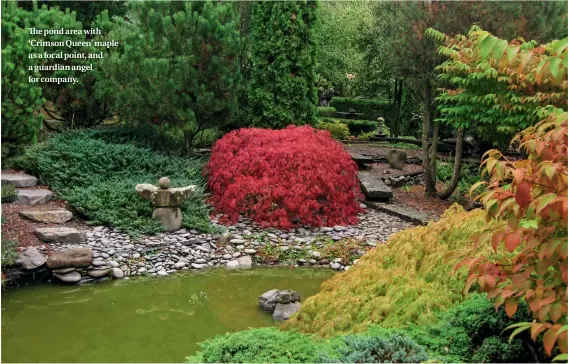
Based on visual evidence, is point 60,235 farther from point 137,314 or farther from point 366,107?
point 366,107

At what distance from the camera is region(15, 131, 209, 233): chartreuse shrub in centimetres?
844

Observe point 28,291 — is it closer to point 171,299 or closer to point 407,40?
point 171,299

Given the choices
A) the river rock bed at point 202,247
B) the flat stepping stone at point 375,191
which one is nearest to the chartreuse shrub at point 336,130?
the flat stepping stone at point 375,191

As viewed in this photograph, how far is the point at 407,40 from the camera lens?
10258mm

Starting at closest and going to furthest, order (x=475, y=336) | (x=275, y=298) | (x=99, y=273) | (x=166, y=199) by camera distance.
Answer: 1. (x=475, y=336)
2. (x=275, y=298)
3. (x=99, y=273)
4. (x=166, y=199)

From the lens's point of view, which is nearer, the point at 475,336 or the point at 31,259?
the point at 475,336

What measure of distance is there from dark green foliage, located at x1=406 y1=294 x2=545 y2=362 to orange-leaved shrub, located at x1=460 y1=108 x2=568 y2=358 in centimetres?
60

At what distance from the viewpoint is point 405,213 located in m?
9.82

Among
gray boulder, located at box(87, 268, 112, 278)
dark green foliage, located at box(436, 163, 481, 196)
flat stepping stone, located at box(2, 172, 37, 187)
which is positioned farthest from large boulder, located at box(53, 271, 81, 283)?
dark green foliage, located at box(436, 163, 481, 196)

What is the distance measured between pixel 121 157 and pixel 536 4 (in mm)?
7678

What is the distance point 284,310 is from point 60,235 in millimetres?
3445

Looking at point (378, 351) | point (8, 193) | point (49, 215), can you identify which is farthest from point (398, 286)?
point (8, 193)

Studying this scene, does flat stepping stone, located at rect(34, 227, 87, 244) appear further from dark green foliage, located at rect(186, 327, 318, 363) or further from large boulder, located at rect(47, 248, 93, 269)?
dark green foliage, located at rect(186, 327, 318, 363)

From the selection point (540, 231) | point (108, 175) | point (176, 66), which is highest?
point (176, 66)
